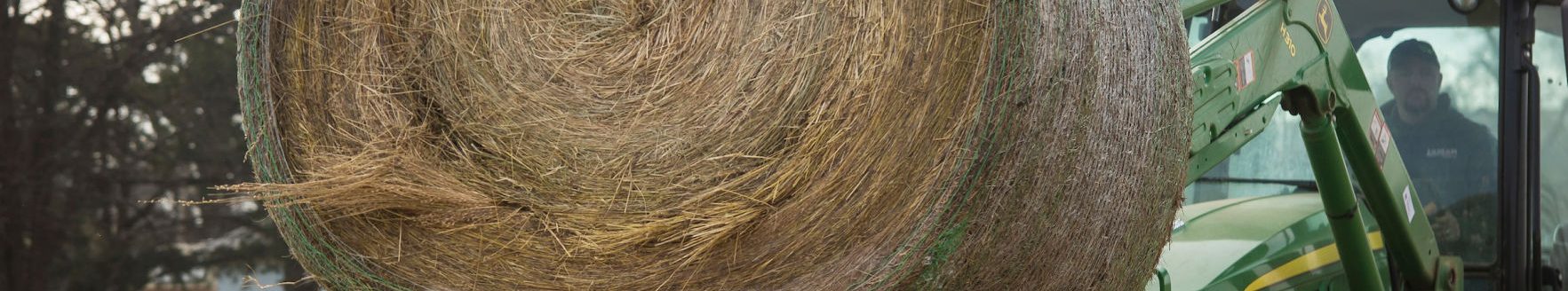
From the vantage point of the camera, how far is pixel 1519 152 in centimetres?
338

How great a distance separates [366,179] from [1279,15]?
150 centimetres

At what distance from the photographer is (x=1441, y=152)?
3.48m

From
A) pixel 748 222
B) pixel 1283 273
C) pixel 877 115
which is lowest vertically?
pixel 1283 273

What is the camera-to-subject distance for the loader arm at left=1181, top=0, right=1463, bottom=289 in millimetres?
2111

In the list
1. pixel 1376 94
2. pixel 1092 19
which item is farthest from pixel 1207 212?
pixel 1092 19

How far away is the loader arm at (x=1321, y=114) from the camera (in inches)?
83.1

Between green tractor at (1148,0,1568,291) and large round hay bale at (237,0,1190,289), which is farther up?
large round hay bale at (237,0,1190,289)

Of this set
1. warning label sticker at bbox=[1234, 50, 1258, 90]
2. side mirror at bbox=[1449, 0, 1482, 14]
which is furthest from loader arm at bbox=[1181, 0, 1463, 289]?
side mirror at bbox=[1449, 0, 1482, 14]

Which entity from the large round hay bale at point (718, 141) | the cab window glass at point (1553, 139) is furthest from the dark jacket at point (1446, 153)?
the large round hay bale at point (718, 141)

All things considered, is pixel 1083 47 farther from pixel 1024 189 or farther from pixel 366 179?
pixel 366 179

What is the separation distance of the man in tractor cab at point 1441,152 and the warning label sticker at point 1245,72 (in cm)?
149

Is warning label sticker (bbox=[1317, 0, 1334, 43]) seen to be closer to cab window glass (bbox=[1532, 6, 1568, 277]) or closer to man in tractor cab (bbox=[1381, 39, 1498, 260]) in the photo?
man in tractor cab (bbox=[1381, 39, 1498, 260])

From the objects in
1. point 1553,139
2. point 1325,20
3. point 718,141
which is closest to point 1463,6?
Answer: point 1553,139

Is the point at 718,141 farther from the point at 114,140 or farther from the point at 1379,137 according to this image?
the point at 114,140
